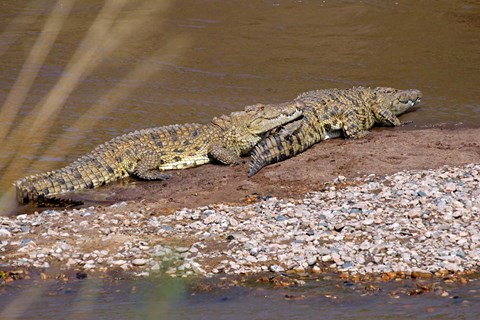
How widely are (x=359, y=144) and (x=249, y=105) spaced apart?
2008mm

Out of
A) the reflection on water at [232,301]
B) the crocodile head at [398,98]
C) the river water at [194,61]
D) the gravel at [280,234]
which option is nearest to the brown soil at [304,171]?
the gravel at [280,234]

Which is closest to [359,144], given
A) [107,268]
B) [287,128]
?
[287,128]

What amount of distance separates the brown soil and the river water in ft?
3.77

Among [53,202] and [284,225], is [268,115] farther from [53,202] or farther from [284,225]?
[284,225]

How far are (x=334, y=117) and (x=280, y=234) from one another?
4487 millimetres

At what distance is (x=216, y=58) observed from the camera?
14.5 m

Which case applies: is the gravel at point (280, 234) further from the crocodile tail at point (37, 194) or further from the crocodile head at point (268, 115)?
the crocodile head at point (268, 115)

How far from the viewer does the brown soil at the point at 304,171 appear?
29.9 ft

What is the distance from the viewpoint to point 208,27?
631 inches

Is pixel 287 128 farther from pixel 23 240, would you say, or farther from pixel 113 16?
pixel 113 16

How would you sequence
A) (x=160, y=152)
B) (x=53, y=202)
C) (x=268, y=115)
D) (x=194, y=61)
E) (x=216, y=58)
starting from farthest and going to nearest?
(x=216, y=58) < (x=194, y=61) < (x=268, y=115) < (x=160, y=152) < (x=53, y=202)

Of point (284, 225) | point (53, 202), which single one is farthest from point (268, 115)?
point (284, 225)

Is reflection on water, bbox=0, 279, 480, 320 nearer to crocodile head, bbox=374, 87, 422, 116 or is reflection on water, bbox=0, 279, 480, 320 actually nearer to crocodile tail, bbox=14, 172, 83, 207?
crocodile tail, bbox=14, 172, 83, 207

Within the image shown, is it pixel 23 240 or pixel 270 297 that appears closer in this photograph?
pixel 270 297
